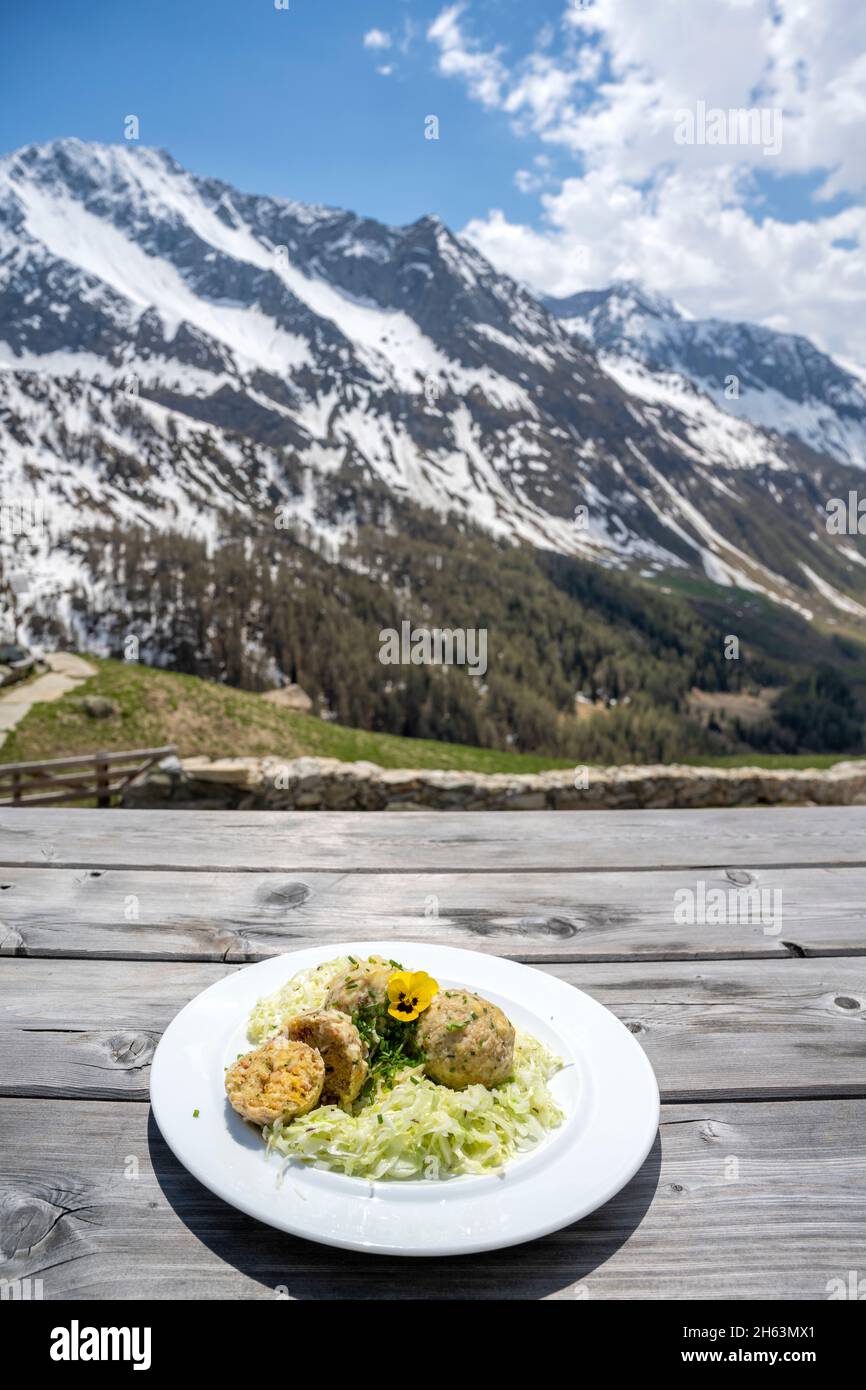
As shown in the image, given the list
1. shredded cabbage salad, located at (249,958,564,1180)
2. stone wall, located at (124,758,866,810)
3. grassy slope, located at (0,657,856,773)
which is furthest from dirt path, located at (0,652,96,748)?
shredded cabbage salad, located at (249,958,564,1180)

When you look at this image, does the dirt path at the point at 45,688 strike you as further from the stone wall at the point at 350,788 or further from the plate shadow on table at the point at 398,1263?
the plate shadow on table at the point at 398,1263

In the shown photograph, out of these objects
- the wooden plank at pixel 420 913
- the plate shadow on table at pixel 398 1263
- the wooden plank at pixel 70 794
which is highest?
the wooden plank at pixel 420 913

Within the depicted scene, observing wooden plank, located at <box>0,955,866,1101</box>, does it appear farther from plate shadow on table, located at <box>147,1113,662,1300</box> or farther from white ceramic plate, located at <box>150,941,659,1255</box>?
plate shadow on table, located at <box>147,1113,662,1300</box>

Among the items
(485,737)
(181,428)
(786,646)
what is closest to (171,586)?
(485,737)

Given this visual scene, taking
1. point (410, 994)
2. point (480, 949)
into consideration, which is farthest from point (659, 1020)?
point (410, 994)

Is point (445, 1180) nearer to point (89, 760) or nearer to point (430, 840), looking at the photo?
point (430, 840)

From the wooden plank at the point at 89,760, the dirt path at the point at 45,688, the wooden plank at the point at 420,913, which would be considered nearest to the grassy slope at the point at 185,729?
the dirt path at the point at 45,688
